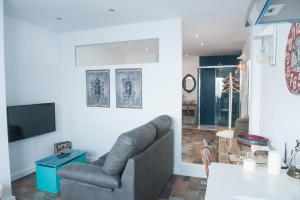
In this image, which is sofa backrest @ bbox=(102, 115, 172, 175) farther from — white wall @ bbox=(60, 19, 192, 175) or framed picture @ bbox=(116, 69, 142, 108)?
framed picture @ bbox=(116, 69, 142, 108)

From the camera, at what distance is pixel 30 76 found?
335 centimetres

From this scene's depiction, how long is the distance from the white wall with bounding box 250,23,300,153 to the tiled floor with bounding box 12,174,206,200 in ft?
3.77

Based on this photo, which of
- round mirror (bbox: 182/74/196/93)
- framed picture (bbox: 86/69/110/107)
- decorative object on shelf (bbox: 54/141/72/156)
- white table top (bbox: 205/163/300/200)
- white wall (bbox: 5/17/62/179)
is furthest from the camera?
round mirror (bbox: 182/74/196/93)

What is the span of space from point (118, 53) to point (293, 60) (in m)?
2.86

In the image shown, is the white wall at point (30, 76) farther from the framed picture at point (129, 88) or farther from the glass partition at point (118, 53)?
the framed picture at point (129, 88)

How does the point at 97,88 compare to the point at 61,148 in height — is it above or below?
above

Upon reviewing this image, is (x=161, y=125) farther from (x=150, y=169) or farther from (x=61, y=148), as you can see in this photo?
(x=61, y=148)

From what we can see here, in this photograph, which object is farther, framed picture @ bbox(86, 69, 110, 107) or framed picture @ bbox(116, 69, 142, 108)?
framed picture @ bbox(86, 69, 110, 107)

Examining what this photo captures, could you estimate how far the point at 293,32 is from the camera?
Answer: 58.3 inches

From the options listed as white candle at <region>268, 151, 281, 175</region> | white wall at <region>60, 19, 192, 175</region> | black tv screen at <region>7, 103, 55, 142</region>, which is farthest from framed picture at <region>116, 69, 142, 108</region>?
white candle at <region>268, 151, 281, 175</region>

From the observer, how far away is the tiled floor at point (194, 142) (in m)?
3.91

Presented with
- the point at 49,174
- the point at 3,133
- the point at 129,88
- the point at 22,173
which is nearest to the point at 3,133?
the point at 3,133

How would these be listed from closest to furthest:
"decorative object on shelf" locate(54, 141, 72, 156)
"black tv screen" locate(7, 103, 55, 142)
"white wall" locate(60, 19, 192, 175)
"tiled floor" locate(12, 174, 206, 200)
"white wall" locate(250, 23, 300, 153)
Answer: "white wall" locate(250, 23, 300, 153) → "tiled floor" locate(12, 174, 206, 200) → "black tv screen" locate(7, 103, 55, 142) → "white wall" locate(60, 19, 192, 175) → "decorative object on shelf" locate(54, 141, 72, 156)

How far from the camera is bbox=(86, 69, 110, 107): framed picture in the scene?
3.66 meters
